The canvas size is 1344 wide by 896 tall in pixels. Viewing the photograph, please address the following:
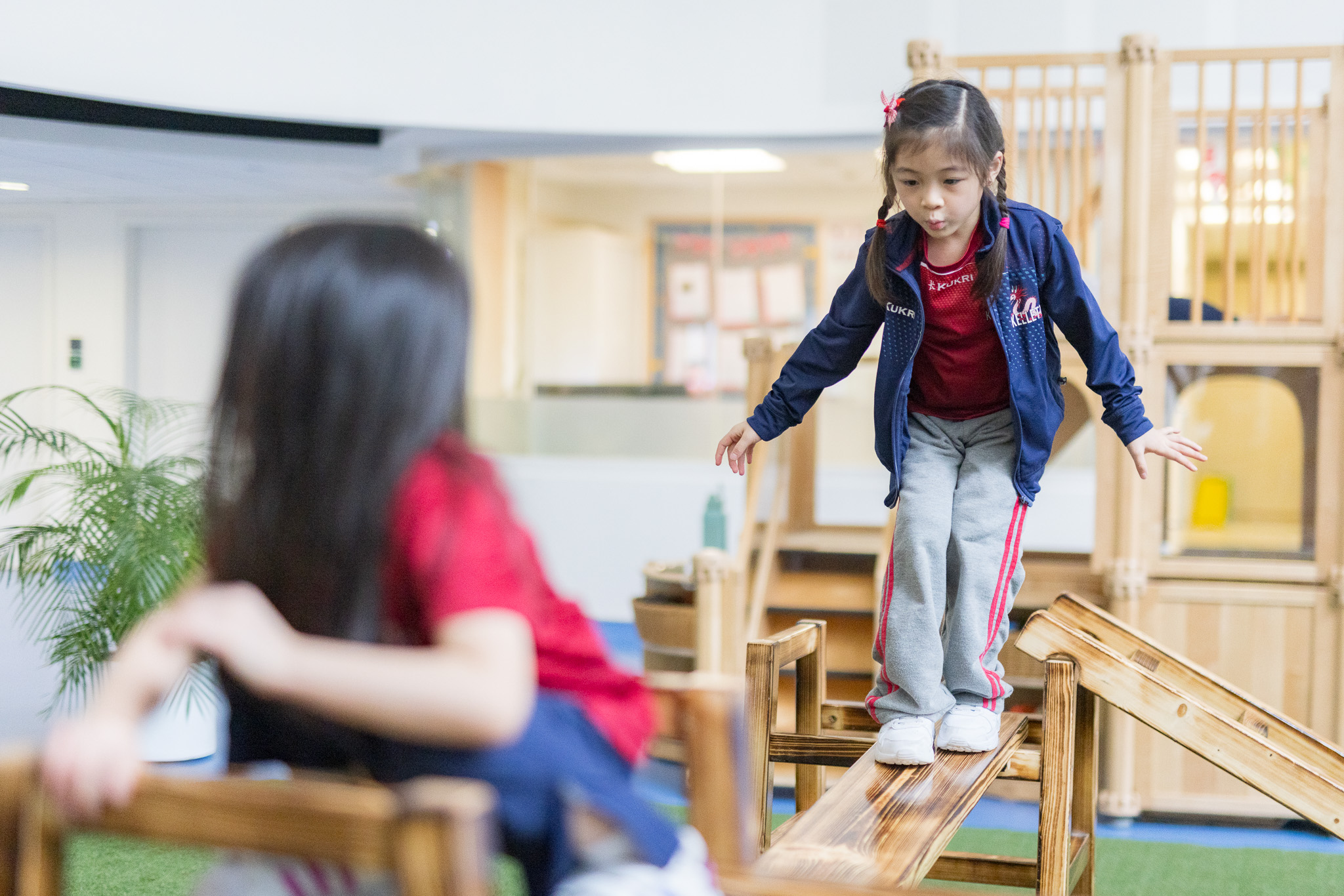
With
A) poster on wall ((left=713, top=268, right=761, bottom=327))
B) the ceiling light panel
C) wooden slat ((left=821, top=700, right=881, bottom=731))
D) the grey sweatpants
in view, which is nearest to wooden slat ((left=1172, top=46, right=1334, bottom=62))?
the grey sweatpants

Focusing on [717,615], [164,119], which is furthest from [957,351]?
[164,119]

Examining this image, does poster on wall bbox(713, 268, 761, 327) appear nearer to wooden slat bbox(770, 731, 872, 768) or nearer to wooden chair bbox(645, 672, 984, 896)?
wooden slat bbox(770, 731, 872, 768)

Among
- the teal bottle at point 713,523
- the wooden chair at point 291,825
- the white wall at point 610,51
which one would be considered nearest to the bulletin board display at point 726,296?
the white wall at point 610,51

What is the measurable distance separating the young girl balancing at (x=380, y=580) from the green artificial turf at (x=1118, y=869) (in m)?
2.35

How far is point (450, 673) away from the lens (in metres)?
0.89

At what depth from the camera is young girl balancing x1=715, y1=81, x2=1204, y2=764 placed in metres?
2.11

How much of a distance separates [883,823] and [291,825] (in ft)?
3.66

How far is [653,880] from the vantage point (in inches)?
38.0

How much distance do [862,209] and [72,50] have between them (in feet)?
13.6

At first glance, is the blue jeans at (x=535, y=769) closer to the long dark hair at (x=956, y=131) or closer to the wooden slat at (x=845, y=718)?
the long dark hair at (x=956, y=131)

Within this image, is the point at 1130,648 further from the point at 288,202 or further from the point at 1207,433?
the point at 288,202

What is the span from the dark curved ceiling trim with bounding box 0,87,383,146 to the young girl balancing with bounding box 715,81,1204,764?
4.84m

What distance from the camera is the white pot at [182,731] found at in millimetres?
4324

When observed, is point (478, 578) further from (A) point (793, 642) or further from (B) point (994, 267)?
(A) point (793, 642)
